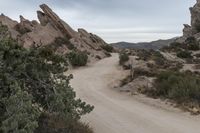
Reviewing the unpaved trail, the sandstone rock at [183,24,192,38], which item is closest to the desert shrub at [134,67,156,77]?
the unpaved trail

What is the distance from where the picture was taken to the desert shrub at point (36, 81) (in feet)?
34.3

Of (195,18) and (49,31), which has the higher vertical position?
(195,18)

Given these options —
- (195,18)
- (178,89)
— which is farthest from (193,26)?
(178,89)

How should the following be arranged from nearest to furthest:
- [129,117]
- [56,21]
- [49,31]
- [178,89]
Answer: [129,117] < [178,89] < [49,31] < [56,21]

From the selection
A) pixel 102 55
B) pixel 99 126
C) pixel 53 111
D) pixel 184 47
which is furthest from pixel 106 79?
pixel 184 47

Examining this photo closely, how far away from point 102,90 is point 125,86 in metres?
1.21

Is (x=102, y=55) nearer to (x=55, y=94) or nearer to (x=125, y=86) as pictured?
(x=125, y=86)

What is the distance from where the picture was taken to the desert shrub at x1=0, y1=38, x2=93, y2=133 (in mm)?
10445

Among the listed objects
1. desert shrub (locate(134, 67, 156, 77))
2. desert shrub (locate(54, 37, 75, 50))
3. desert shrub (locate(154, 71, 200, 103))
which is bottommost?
desert shrub (locate(154, 71, 200, 103))

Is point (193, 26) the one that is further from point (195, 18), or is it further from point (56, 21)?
point (56, 21)

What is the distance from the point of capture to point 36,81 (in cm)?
1186

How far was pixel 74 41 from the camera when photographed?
53.8 metres

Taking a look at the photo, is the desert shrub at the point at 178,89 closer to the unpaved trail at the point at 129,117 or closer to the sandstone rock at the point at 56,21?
the unpaved trail at the point at 129,117

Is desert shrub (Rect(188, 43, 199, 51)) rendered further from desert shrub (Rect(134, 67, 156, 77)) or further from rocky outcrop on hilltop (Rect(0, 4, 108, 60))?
desert shrub (Rect(134, 67, 156, 77))
